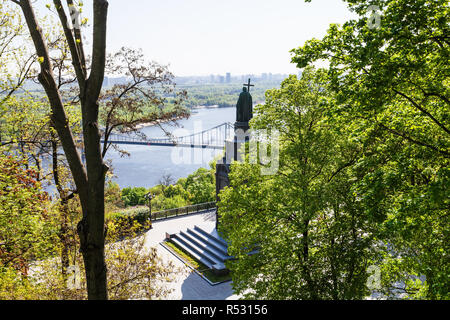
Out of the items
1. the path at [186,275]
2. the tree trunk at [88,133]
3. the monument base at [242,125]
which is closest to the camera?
the tree trunk at [88,133]

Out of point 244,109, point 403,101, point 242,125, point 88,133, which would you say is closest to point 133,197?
point 242,125

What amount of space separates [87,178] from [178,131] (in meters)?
85.4

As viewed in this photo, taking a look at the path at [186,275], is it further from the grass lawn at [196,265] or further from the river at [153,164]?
the river at [153,164]

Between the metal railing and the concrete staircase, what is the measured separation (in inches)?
155

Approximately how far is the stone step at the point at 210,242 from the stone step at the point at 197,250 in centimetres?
37

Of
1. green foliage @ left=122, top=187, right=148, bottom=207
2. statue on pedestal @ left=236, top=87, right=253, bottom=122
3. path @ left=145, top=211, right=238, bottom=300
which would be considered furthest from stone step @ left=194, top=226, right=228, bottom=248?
green foliage @ left=122, top=187, right=148, bottom=207

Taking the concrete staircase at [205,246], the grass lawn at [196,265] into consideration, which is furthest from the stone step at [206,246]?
the grass lawn at [196,265]

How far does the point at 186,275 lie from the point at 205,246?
251 inches

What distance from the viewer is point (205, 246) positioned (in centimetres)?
1800

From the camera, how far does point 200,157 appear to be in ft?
241

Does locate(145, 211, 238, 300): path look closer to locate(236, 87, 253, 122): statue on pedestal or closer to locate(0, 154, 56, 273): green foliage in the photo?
locate(0, 154, 56, 273): green foliage

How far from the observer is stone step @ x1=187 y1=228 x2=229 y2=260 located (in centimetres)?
1680

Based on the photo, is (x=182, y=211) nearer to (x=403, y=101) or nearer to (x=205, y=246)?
(x=205, y=246)

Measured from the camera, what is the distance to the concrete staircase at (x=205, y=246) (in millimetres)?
16375
